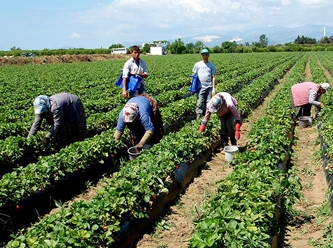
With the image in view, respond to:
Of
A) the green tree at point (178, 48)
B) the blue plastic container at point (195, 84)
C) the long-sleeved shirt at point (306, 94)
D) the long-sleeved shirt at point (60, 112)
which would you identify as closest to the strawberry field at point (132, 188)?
the long-sleeved shirt at point (60, 112)

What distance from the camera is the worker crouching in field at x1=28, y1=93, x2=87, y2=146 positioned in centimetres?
681

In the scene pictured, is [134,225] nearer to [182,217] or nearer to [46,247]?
[182,217]

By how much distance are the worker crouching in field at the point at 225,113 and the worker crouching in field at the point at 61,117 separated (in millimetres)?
2629

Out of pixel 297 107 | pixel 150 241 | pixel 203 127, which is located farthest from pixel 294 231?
pixel 297 107

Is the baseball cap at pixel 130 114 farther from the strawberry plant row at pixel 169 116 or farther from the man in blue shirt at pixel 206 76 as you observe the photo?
the man in blue shirt at pixel 206 76

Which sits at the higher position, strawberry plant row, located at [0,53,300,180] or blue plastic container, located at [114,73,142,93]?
blue plastic container, located at [114,73,142,93]

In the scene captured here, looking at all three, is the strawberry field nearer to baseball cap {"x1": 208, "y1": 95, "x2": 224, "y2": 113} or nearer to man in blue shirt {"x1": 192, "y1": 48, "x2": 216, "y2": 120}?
baseball cap {"x1": 208, "y1": 95, "x2": 224, "y2": 113}

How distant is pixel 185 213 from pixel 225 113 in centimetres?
256

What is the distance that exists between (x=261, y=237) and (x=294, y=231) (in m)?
1.54

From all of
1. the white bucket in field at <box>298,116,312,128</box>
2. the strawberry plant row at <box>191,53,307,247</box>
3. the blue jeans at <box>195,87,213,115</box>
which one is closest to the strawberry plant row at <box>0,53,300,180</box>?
the blue jeans at <box>195,87,213,115</box>

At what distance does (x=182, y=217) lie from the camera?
214 inches

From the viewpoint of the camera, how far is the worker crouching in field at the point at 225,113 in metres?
6.64

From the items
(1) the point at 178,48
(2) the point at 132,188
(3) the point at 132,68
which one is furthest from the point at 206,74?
(1) the point at 178,48

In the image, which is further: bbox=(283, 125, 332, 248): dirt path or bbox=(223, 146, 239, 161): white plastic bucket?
bbox=(223, 146, 239, 161): white plastic bucket
